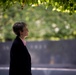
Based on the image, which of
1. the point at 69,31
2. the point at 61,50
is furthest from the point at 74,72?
the point at 69,31

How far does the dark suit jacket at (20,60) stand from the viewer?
4605mm

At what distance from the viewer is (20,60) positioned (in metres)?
4.62

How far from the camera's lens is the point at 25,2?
204 inches

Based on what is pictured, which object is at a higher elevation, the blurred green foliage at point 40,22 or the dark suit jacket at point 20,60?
the dark suit jacket at point 20,60

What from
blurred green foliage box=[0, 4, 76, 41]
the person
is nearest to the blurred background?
blurred green foliage box=[0, 4, 76, 41]

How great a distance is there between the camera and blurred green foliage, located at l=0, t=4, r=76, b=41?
40.8ft

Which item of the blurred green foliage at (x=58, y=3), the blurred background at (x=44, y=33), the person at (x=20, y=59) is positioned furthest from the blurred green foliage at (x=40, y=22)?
the person at (x=20, y=59)

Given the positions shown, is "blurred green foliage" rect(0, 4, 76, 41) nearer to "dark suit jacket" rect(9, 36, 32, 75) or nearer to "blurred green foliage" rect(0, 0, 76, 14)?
"blurred green foliage" rect(0, 0, 76, 14)

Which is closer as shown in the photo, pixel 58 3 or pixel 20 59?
pixel 20 59

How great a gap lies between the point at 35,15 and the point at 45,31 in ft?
2.59

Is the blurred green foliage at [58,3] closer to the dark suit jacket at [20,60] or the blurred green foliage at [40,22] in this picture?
the dark suit jacket at [20,60]

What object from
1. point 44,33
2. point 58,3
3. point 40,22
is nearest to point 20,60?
point 58,3

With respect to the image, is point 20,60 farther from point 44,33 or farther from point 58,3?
point 44,33

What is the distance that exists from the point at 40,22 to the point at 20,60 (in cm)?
833
